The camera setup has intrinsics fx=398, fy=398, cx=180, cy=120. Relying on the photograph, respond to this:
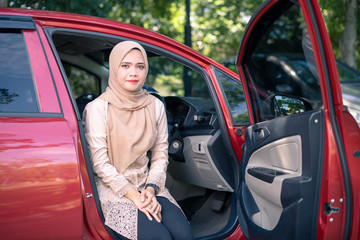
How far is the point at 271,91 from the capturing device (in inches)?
85.7

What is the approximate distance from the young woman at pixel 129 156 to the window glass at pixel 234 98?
1.73 feet

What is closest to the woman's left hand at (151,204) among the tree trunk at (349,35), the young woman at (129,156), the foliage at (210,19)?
the young woman at (129,156)

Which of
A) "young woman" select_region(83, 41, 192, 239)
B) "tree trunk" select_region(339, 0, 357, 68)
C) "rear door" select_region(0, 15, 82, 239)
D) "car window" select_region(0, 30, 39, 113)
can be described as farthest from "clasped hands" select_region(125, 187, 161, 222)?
"tree trunk" select_region(339, 0, 357, 68)

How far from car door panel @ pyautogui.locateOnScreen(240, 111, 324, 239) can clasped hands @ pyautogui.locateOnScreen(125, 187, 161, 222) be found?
49cm

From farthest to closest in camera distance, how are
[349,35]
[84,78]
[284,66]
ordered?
[349,35]
[84,78]
[284,66]

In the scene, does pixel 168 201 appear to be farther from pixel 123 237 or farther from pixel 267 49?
pixel 267 49

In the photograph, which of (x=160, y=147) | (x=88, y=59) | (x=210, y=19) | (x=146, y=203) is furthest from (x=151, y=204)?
(x=210, y=19)

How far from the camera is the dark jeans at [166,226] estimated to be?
2.11 m

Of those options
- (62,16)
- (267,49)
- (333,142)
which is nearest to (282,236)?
(333,142)

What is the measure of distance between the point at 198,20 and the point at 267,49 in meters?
6.79

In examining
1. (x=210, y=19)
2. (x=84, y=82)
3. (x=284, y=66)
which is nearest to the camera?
(x=284, y=66)

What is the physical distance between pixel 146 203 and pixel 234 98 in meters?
0.97

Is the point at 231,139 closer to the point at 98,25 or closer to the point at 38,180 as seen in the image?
the point at 98,25

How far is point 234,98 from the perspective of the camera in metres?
2.71
